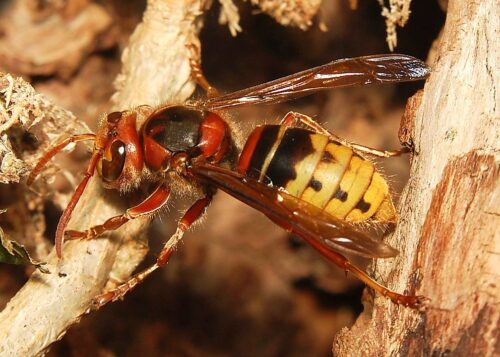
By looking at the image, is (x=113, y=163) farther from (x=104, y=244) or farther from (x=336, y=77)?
(x=336, y=77)

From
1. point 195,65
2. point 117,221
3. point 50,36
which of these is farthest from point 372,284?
point 50,36

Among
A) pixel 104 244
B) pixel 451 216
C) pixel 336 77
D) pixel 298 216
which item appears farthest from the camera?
pixel 336 77

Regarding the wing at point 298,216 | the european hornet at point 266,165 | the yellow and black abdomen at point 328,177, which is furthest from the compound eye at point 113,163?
the yellow and black abdomen at point 328,177

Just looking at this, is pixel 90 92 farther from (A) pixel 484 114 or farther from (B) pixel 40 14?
(A) pixel 484 114

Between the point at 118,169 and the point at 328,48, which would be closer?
the point at 118,169

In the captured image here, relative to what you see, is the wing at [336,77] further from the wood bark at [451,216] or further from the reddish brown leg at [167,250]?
the reddish brown leg at [167,250]

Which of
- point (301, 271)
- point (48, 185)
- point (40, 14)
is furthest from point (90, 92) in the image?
point (301, 271)
